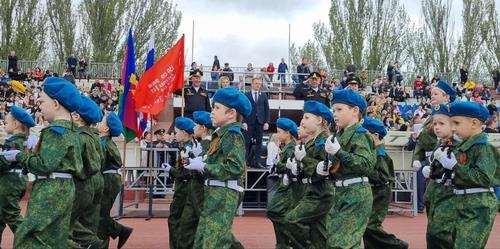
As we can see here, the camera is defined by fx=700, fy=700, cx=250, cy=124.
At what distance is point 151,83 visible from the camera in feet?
40.8

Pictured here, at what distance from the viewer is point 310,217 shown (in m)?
8.38

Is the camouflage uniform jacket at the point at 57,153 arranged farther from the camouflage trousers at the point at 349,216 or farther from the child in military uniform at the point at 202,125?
the child in military uniform at the point at 202,125

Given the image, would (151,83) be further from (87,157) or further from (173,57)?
(87,157)

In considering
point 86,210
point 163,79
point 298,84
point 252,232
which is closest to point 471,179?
point 86,210

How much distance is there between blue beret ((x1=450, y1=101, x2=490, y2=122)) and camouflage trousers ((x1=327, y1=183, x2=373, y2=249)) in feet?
3.97

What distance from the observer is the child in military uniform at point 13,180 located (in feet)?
28.4

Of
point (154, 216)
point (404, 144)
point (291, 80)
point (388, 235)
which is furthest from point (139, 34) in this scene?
point (388, 235)

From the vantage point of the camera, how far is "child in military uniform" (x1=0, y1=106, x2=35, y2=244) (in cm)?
866

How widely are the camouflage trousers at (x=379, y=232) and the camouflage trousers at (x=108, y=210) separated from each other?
3427 mm

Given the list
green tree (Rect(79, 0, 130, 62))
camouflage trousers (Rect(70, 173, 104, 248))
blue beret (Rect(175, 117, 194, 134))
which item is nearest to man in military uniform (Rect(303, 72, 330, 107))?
blue beret (Rect(175, 117, 194, 134))

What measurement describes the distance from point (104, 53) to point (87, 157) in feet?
136

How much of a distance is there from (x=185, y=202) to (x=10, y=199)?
2.22 meters

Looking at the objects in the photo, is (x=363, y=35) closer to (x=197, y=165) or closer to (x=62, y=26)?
(x=62, y=26)

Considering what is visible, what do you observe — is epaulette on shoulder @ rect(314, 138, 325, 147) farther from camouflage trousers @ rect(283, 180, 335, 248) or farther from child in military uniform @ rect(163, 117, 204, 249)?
child in military uniform @ rect(163, 117, 204, 249)
